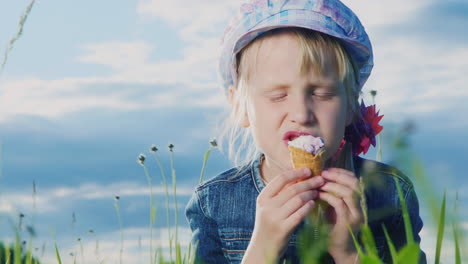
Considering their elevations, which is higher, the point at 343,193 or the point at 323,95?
the point at 323,95

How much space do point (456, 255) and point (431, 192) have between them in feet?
1.97

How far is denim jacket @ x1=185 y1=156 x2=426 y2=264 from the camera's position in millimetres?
4141

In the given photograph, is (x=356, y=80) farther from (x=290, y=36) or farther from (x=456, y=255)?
(x=456, y=255)

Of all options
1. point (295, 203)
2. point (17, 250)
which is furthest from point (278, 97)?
point (17, 250)

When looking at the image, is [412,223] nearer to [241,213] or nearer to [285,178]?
[241,213]

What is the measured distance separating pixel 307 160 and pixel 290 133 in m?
0.22

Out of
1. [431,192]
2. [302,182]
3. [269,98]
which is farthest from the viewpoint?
[269,98]

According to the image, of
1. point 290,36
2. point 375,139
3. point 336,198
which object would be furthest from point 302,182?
point 375,139

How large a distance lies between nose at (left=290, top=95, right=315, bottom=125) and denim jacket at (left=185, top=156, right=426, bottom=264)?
101cm

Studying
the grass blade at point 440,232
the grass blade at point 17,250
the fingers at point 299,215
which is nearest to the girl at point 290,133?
the fingers at point 299,215

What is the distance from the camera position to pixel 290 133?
10.8ft

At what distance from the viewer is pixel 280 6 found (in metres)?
3.66

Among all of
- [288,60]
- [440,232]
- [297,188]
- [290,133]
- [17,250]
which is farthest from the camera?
[288,60]

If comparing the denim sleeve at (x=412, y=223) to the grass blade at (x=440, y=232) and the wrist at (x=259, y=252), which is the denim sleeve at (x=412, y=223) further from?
the grass blade at (x=440, y=232)
